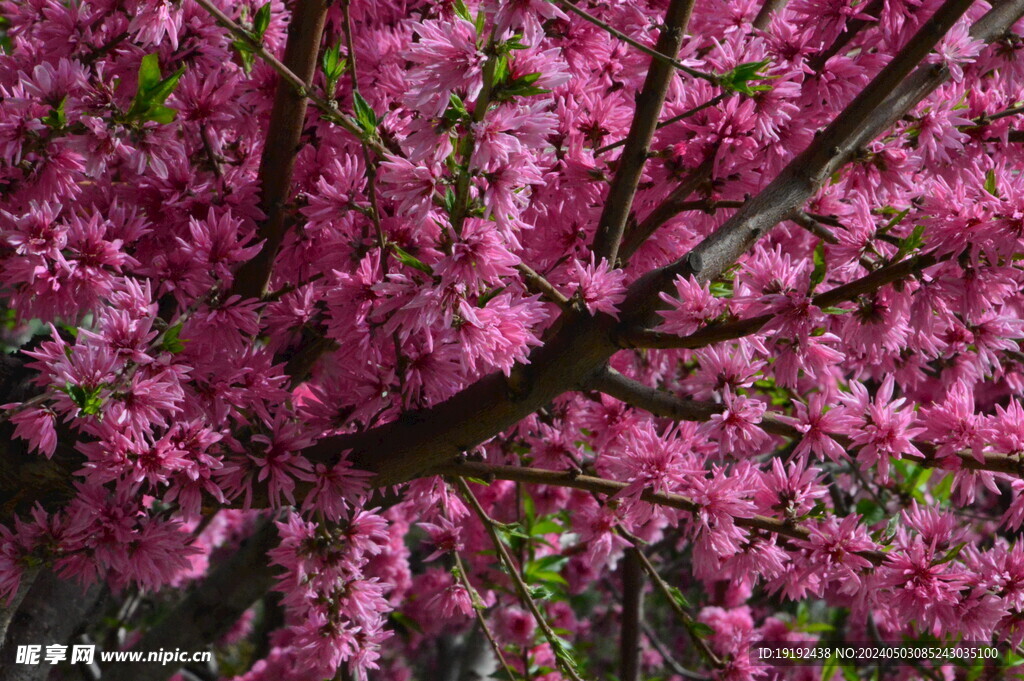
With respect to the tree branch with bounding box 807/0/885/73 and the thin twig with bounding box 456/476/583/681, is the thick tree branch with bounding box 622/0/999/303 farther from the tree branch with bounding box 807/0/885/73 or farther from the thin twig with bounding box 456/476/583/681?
the thin twig with bounding box 456/476/583/681

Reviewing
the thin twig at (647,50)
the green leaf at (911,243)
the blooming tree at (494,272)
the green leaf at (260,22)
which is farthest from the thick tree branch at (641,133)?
the green leaf at (260,22)

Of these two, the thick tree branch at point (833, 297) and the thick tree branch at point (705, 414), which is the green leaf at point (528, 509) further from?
the thick tree branch at point (833, 297)

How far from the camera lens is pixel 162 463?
1.61 metres

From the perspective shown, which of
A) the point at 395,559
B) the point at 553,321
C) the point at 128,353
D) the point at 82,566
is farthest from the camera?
the point at 395,559

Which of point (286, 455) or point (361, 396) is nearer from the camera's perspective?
point (286, 455)

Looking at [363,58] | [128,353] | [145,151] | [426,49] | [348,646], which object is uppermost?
[363,58]

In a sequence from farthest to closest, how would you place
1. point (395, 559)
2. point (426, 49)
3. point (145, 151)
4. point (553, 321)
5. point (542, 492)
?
point (395, 559)
point (542, 492)
point (553, 321)
point (145, 151)
point (426, 49)

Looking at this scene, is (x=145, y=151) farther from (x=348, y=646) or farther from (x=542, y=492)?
(x=542, y=492)

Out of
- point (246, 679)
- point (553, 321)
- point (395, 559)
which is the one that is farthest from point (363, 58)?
point (246, 679)

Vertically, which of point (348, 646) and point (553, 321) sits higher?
point (553, 321)

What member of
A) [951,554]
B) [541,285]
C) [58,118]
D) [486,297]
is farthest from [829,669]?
[58,118]

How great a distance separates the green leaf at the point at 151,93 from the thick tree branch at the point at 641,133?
0.88 m

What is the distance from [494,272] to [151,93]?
0.73 m

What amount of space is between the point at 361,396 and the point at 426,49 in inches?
36.6
